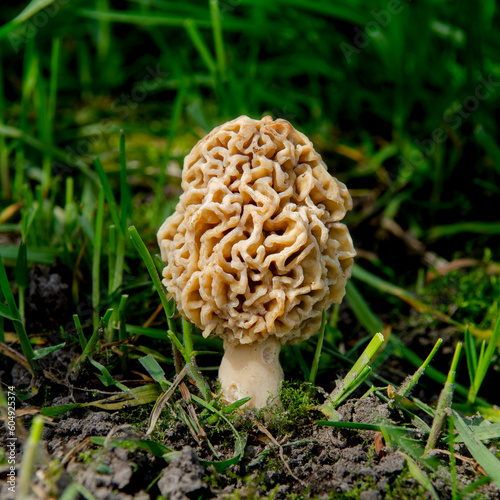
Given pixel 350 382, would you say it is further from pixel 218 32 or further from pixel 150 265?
pixel 218 32

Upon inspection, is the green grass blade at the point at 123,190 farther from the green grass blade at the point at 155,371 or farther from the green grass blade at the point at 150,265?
the green grass blade at the point at 155,371

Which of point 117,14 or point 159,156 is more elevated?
point 117,14

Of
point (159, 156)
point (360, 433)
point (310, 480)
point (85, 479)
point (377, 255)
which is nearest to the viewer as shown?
point (85, 479)

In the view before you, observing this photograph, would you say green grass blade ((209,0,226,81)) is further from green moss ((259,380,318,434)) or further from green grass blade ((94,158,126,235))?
green moss ((259,380,318,434))

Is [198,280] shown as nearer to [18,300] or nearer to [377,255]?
[18,300]

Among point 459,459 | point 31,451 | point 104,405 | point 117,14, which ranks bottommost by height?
point 459,459

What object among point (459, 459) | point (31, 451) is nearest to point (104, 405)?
point (31, 451)
